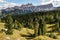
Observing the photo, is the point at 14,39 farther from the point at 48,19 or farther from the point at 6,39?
the point at 48,19

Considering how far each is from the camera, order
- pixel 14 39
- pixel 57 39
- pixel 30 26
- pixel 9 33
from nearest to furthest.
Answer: pixel 14 39 < pixel 57 39 < pixel 9 33 < pixel 30 26

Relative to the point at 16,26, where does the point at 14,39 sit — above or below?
below

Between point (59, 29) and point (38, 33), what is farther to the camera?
point (59, 29)

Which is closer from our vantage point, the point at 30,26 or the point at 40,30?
the point at 40,30

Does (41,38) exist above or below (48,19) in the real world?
below

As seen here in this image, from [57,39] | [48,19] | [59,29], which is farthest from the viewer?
[48,19]

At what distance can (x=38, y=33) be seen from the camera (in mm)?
68938

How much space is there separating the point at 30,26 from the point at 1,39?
4105 cm

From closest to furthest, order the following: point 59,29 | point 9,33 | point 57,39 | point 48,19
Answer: point 57,39 < point 9,33 < point 59,29 < point 48,19

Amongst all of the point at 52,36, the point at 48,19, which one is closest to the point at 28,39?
the point at 52,36

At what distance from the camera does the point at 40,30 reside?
69000mm

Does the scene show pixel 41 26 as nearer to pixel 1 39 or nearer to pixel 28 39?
pixel 28 39

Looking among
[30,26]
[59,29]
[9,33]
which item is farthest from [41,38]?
[30,26]

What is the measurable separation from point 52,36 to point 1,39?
63.6 ft
